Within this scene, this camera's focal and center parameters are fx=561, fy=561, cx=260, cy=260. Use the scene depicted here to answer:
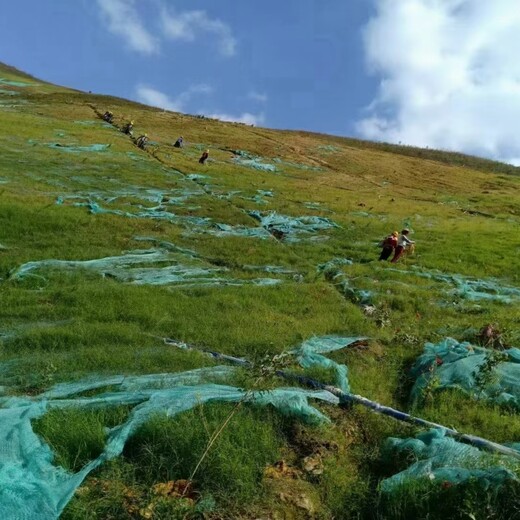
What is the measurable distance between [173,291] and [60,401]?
677 cm

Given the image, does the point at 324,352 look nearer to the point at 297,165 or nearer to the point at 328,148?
the point at 297,165

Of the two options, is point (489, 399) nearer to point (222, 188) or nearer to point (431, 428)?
point (431, 428)

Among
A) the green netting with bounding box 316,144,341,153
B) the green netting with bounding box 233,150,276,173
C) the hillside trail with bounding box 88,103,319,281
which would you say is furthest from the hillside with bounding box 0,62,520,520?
the green netting with bounding box 316,144,341,153

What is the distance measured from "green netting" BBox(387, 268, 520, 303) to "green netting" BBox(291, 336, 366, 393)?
683 cm

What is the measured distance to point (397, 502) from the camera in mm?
5059

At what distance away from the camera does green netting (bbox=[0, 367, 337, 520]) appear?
4.61 m

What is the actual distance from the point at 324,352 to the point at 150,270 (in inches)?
283

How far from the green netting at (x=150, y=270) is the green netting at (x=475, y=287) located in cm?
535

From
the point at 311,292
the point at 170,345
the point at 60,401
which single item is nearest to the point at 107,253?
the point at 311,292

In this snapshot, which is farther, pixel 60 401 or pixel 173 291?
pixel 173 291

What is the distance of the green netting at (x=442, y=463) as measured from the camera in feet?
16.2

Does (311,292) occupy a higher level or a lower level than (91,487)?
higher

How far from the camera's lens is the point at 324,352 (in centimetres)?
962

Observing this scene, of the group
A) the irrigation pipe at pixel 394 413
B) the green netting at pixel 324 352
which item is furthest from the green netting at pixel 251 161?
the irrigation pipe at pixel 394 413
